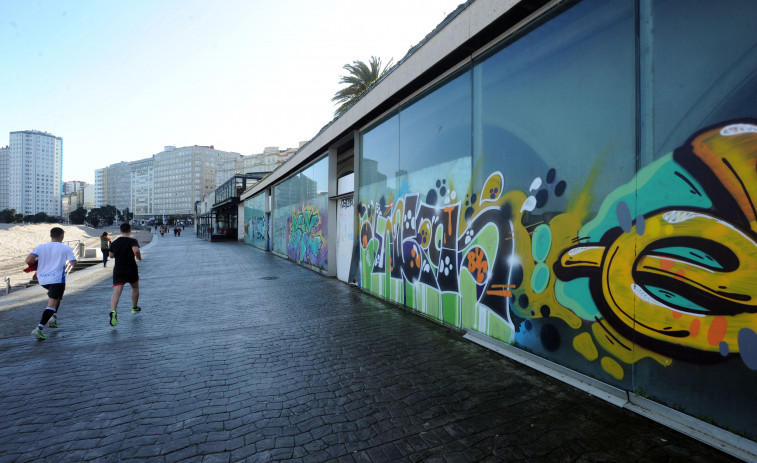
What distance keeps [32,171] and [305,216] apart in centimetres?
17923

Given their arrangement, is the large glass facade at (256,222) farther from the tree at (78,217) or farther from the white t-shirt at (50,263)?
the tree at (78,217)

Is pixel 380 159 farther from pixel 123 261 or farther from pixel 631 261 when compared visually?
pixel 631 261

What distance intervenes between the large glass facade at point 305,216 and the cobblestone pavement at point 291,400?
6.29 metres

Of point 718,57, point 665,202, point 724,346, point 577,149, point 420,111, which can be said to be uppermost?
point 420,111

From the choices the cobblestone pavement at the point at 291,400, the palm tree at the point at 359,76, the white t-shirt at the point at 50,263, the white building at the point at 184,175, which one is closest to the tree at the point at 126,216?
the white building at the point at 184,175

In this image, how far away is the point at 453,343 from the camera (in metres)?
5.05

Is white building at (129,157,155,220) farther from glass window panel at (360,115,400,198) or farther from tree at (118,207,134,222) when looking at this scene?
glass window panel at (360,115,400,198)

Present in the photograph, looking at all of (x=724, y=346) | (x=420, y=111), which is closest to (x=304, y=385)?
(x=724, y=346)

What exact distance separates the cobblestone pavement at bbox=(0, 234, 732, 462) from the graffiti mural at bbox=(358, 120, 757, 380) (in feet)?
1.98

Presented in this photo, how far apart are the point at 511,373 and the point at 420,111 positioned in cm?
484

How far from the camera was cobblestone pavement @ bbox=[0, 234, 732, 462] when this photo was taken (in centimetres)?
264

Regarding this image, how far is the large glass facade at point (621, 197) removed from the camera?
2645mm

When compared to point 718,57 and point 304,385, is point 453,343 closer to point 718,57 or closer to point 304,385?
point 304,385

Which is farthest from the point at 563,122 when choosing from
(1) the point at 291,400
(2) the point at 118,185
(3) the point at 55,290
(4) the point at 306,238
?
(2) the point at 118,185
